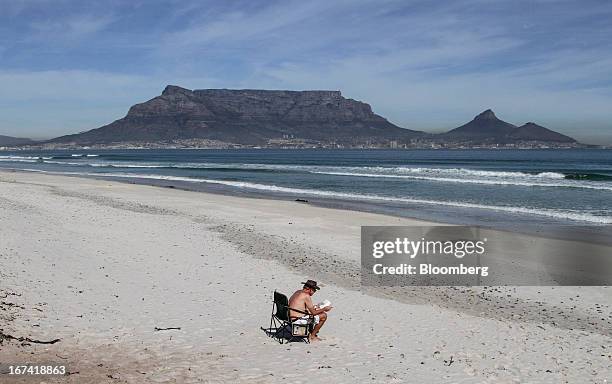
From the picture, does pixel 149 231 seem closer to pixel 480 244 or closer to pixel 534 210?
pixel 480 244

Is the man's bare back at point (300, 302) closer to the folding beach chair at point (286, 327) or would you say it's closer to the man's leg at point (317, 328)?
the folding beach chair at point (286, 327)

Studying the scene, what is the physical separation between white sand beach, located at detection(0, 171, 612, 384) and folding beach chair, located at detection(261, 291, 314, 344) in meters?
0.23

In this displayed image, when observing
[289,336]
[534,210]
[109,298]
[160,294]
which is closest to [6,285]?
[109,298]

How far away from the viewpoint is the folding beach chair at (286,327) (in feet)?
25.8

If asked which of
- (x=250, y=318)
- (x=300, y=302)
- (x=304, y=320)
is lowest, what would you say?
(x=250, y=318)

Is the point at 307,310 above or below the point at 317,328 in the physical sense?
above

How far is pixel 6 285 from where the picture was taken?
944cm

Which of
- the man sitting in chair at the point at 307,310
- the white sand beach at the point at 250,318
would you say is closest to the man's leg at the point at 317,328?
the man sitting in chair at the point at 307,310

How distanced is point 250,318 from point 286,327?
2.62 ft

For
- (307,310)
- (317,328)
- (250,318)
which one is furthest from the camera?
(250,318)

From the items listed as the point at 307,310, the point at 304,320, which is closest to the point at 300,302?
the point at 307,310

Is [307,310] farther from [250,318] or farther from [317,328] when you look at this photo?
[250,318]

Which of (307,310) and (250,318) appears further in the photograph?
(250,318)

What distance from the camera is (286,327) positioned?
816 cm
